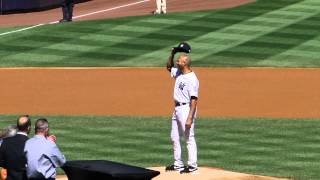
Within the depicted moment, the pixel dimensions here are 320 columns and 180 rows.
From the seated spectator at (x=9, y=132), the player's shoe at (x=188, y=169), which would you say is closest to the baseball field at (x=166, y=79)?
the player's shoe at (x=188, y=169)

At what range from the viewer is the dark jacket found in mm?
12789

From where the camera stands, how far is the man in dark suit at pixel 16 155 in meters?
12.8

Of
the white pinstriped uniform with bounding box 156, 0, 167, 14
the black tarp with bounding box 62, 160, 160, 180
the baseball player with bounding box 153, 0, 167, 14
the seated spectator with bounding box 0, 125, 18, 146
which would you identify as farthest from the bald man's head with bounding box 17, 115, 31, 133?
the baseball player with bounding box 153, 0, 167, 14

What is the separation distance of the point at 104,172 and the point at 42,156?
4.05 ft

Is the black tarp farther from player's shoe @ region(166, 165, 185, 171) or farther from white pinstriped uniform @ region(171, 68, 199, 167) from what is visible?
player's shoe @ region(166, 165, 185, 171)

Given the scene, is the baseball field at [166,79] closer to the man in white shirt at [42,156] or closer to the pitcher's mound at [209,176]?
the pitcher's mound at [209,176]

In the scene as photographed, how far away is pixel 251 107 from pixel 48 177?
14160mm

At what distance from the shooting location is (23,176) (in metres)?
12.8

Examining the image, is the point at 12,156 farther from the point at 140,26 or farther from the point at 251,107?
the point at 140,26

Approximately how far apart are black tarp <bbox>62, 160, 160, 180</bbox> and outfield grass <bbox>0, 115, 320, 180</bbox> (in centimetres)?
598

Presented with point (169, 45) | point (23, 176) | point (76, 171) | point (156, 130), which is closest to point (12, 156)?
point (23, 176)

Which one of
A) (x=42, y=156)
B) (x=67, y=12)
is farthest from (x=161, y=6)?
(x=42, y=156)

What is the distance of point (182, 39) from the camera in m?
37.9

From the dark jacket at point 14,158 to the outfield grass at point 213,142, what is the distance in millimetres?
5519
